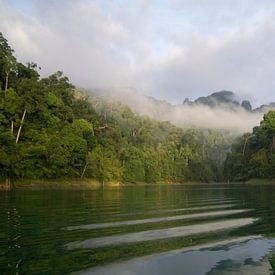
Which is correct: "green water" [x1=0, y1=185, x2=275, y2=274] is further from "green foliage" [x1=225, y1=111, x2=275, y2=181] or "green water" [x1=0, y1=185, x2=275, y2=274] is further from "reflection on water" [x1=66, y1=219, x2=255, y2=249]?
"green foliage" [x1=225, y1=111, x2=275, y2=181]

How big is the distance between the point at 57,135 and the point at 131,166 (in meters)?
65.6

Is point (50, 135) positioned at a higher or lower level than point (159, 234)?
higher

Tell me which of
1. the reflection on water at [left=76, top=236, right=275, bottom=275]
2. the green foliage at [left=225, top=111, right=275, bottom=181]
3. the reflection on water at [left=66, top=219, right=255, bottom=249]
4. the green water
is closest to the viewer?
the reflection on water at [left=76, top=236, right=275, bottom=275]

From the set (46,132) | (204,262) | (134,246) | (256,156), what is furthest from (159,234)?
(256,156)

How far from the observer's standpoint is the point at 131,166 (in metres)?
136

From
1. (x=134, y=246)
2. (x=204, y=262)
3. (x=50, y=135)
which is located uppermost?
(x=50, y=135)

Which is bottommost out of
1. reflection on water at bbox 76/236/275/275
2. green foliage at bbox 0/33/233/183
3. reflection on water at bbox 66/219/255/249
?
reflection on water at bbox 76/236/275/275

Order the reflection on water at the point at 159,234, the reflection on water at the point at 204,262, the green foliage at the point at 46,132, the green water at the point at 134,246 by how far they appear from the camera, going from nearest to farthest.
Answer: the reflection on water at the point at 204,262
the green water at the point at 134,246
the reflection on water at the point at 159,234
the green foliage at the point at 46,132

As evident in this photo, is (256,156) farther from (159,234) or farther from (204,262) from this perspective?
(204,262)

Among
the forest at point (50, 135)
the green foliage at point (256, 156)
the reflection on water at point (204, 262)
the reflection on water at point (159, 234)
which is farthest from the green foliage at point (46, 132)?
the green foliage at point (256, 156)

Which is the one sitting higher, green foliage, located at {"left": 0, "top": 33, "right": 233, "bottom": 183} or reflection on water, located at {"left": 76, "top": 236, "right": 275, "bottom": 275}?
green foliage, located at {"left": 0, "top": 33, "right": 233, "bottom": 183}

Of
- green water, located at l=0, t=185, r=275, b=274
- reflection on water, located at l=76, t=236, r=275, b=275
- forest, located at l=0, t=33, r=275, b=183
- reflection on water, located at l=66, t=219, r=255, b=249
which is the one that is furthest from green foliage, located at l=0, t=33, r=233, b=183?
reflection on water, located at l=76, t=236, r=275, b=275

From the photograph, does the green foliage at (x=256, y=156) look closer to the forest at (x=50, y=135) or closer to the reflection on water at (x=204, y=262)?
the forest at (x=50, y=135)

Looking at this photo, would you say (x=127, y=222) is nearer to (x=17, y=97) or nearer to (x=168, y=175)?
(x=17, y=97)
